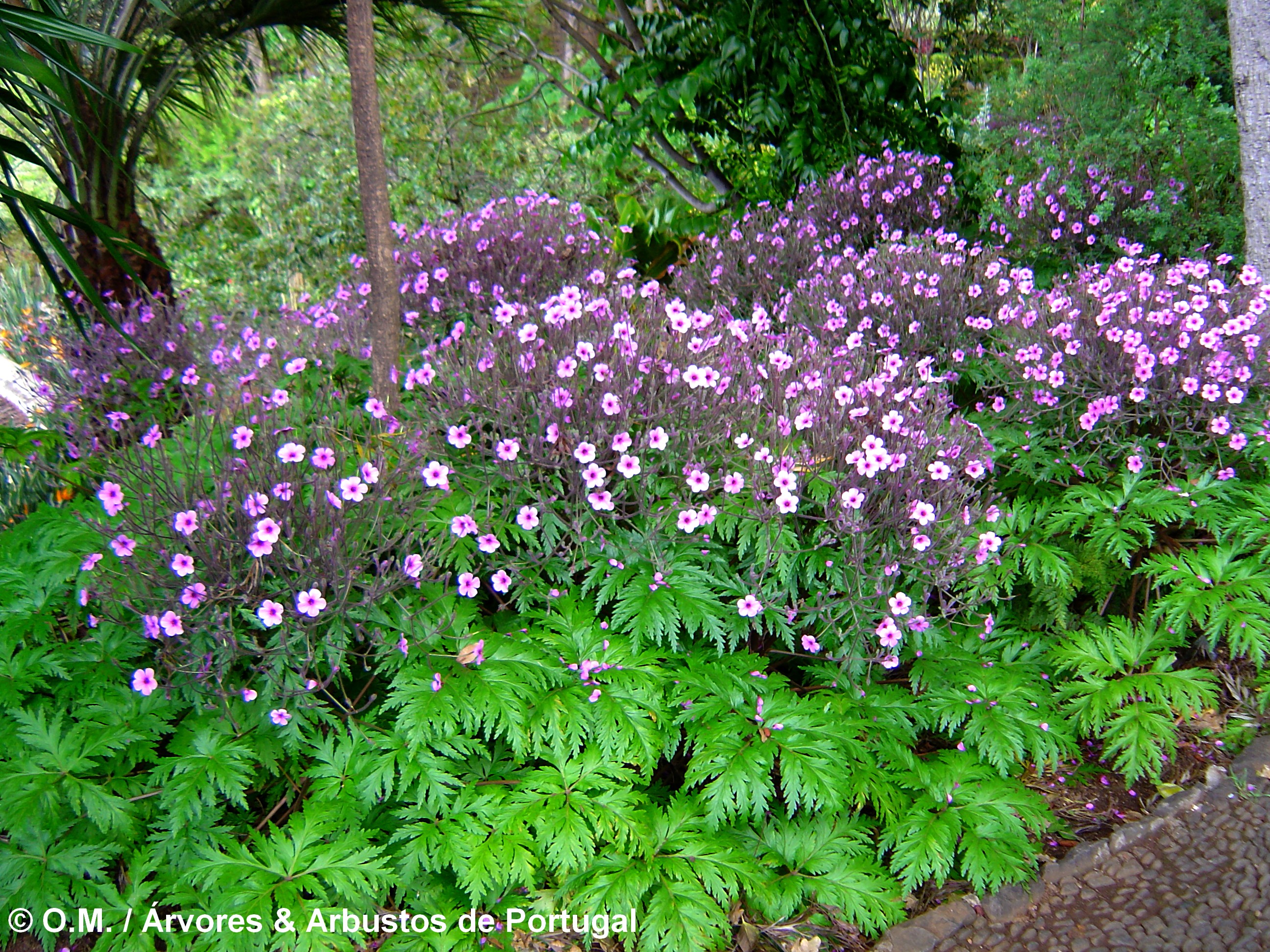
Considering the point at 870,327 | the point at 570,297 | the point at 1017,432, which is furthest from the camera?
the point at 870,327

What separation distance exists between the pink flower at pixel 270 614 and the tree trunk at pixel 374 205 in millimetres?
1119

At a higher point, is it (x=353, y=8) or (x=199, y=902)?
(x=353, y=8)

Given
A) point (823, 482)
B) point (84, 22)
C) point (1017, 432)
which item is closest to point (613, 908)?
point (823, 482)

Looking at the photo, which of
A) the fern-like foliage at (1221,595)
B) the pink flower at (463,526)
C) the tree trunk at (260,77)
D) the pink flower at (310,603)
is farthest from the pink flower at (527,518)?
the tree trunk at (260,77)

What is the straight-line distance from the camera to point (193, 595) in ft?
6.89

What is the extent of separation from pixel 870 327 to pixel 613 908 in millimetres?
2677

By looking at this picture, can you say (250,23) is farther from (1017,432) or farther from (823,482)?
(1017,432)

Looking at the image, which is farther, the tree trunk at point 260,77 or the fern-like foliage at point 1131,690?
the tree trunk at point 260,77

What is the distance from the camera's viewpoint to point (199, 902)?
204 centimetres

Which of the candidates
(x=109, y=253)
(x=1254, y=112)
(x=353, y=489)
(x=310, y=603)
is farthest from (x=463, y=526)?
(x=1254, y=112)

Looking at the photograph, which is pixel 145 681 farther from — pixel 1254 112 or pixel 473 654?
pixel 1254 112

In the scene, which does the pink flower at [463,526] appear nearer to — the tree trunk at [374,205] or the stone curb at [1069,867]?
the tree trunk at [374,205]

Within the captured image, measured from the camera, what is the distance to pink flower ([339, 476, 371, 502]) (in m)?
2.24

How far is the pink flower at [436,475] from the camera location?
7.88 ft
